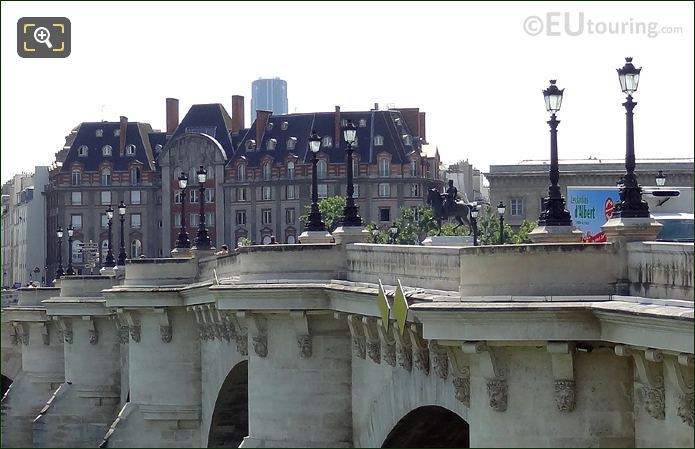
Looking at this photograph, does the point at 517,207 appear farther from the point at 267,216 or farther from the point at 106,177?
the point at 106,177

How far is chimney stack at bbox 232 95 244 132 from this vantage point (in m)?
158

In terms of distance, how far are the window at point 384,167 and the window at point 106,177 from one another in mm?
29931

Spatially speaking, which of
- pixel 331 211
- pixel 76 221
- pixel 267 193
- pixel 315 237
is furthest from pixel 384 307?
pixel 76 221

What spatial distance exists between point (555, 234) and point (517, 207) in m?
107

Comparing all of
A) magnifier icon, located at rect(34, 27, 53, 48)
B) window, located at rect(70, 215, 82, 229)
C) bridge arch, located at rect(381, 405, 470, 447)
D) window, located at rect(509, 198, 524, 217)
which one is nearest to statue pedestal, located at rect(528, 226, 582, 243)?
bridge arch, located at rect(381, 405, 470, 447)

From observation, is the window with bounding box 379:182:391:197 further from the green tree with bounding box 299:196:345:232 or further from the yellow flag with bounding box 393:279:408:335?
the yellow flag with bounding box 393:279:408:335

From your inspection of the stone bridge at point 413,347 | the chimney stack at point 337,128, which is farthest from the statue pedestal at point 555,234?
the chimney stack at point 337,128

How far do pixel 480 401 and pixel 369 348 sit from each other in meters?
7.53

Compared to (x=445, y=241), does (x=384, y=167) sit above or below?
above

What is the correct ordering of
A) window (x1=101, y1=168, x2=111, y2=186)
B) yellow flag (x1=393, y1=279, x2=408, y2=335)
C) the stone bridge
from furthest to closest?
1. window (x1=101, y1=168, x2=111, y2=186)
2. yellow flag (x1=393, y1=279, x2=408, y2=335)
3. the stone bridge

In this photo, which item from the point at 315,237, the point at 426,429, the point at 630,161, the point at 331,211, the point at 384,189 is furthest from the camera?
the point at 384,189

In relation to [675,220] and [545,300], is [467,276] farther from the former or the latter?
[675,220]

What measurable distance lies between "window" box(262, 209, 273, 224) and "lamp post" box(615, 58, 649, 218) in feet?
426

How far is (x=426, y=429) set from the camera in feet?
95.7
